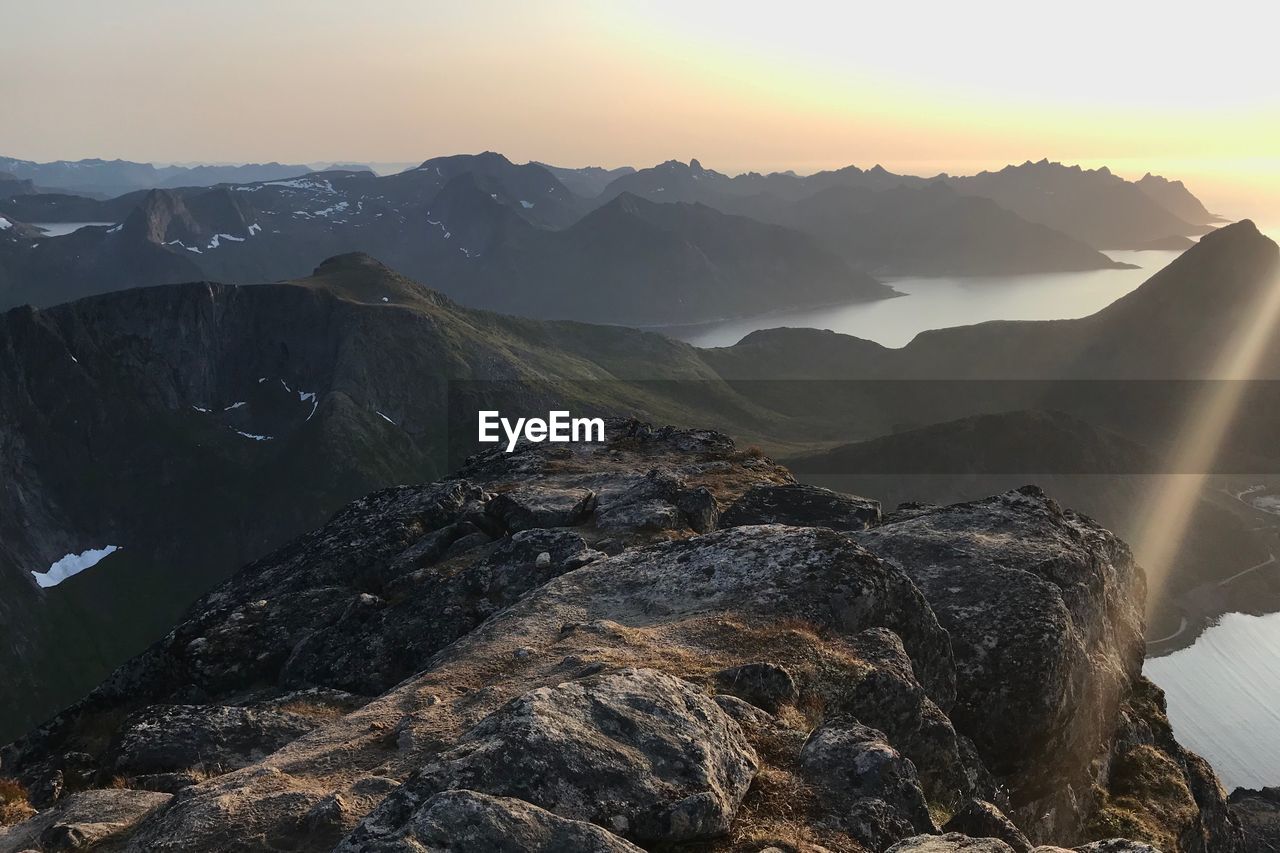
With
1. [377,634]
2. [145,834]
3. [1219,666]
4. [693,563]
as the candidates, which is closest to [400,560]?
[377,634]

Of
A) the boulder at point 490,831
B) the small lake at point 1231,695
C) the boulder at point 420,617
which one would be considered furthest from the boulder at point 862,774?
the small lake at point 1231,695

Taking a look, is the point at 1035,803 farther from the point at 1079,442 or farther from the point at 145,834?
the point at 1079,442

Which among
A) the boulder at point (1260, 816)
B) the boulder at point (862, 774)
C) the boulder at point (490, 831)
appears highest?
the boulder at point (490, 831)

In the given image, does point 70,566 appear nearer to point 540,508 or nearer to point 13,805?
point 540,508

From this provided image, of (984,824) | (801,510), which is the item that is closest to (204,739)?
(984,824)

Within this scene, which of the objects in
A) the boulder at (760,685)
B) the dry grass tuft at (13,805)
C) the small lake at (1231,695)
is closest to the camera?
the boulder at (760,685)

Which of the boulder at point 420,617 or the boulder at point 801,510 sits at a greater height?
the boulder at point 801,510

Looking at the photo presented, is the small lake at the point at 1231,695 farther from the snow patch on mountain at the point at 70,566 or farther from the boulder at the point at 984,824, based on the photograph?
the snow patch on mountain at the point at 70,566
